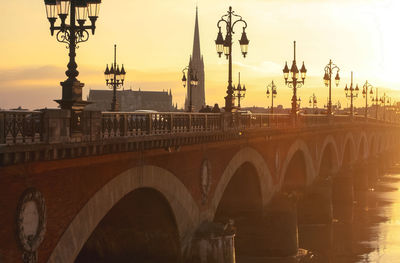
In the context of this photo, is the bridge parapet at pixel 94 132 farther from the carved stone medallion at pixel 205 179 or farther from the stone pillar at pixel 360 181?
the stone pillar at pixel 360 181

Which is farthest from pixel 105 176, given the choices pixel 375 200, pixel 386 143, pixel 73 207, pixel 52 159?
pixel 386 143

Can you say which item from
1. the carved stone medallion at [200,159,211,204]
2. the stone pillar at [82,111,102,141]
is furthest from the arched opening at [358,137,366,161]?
the stone pillar at [82,111,102,141]

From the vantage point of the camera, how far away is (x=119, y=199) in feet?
63.6

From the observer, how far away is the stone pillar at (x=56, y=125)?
1481 cm

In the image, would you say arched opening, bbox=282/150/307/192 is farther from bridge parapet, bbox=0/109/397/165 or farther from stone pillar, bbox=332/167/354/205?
bridge parapet, bbox=0/109/397/165

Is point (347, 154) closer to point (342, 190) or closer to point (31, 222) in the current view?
point (342, 190)

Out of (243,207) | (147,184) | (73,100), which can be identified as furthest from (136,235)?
(243,207)

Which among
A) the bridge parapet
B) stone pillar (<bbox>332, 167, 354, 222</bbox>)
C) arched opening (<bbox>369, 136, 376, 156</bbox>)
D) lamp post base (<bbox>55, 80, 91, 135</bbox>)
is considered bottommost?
stone pillar (<bbox>332, 167, 354, 222</bbox>)

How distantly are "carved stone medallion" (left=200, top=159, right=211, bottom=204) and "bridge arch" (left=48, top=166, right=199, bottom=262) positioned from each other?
2.97ft

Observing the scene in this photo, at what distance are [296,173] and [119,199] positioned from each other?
1188 inches

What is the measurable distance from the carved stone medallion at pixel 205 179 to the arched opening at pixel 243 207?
872 cm

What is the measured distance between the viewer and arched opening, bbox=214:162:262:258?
1426 inches

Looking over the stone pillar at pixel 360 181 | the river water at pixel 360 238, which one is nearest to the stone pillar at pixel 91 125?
the river water at pixel 360 238

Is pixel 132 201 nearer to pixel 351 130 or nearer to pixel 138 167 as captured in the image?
pixel 138 167
